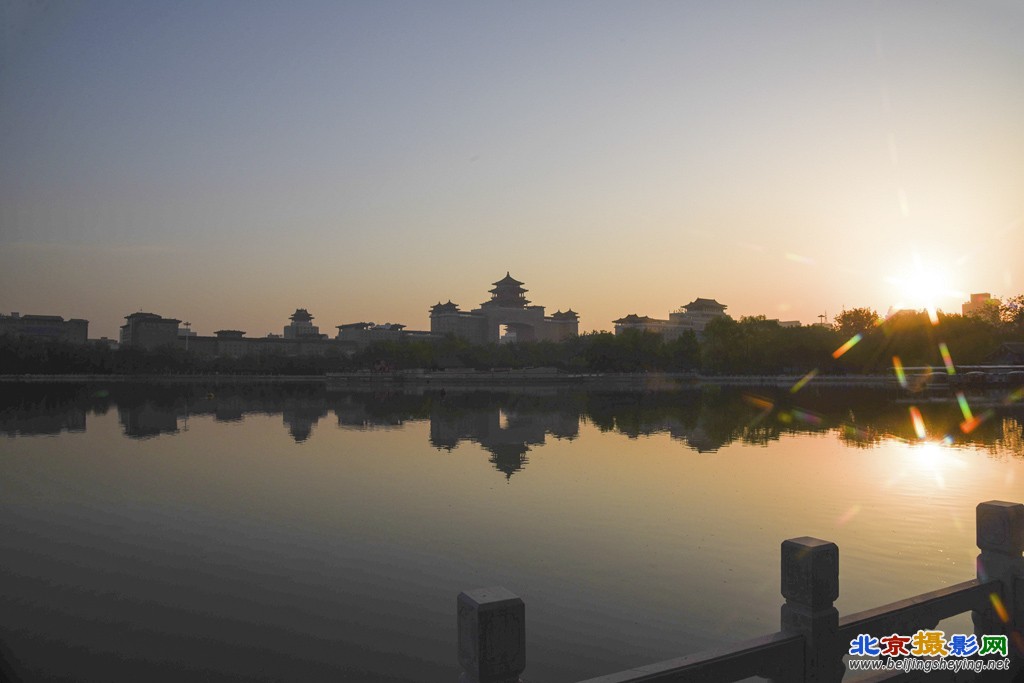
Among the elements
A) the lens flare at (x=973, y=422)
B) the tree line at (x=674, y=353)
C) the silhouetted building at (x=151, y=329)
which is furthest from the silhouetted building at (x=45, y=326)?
the lens flare at (x=973, y=422)

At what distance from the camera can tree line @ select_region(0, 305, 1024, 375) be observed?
69.2 metres

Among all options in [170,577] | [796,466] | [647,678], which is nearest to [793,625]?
[647,678]

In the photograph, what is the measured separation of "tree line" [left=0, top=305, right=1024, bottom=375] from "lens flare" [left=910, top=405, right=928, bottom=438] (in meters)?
37.2

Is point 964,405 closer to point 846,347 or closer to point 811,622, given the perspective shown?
point 846,347

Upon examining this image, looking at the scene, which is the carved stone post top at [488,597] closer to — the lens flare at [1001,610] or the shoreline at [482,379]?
the lens flare at [1001,610]

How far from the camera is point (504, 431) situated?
26.3 metres

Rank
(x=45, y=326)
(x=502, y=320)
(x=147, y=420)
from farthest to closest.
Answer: (x=502, y=320) < (x=45, y=326) < (x=147, y=420)

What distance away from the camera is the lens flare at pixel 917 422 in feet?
80.4

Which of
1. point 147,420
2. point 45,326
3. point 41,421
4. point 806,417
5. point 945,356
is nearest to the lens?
point 41,421

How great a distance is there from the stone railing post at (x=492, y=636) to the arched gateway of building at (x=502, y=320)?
4565 inches

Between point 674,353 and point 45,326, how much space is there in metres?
91.8

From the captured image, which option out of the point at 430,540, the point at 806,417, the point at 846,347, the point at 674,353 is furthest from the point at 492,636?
the point at 674,353

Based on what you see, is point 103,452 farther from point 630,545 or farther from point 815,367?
point 815,367

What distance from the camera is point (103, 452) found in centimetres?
2025
